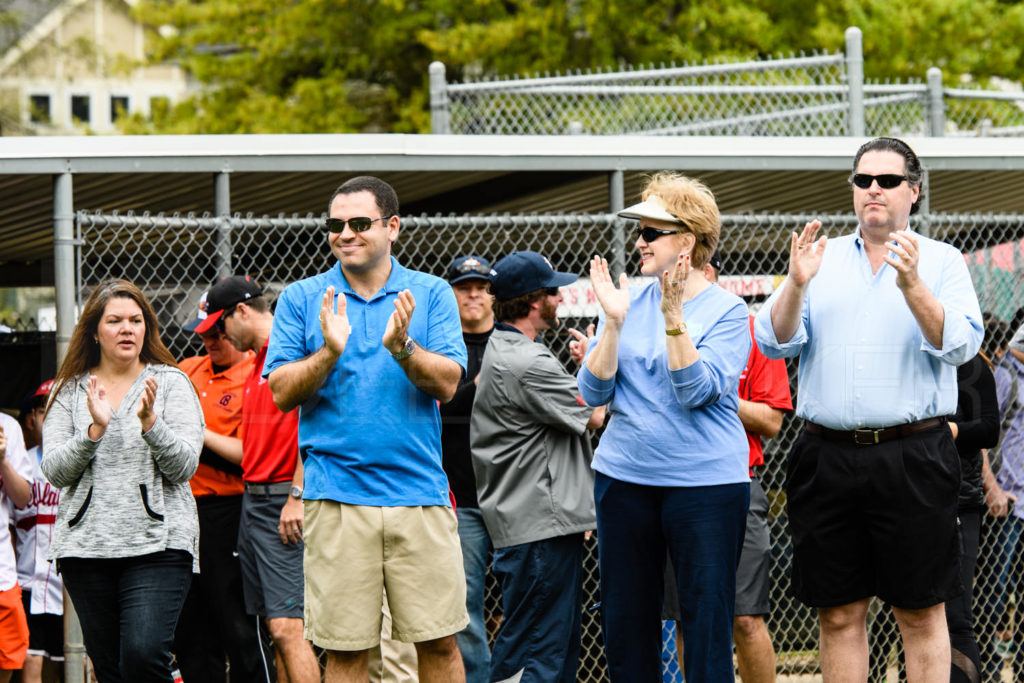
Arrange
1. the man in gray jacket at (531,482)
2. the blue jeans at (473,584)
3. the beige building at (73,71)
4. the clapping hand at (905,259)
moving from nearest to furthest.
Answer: the clapping hand at (905,259) < the man in gray jacket at (531,482) < the blue jeans at (473,584) < the beige building at (73,71)

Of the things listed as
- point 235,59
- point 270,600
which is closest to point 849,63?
point 270,600

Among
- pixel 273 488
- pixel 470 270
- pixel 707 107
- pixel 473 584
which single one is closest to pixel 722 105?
pixel 707 107

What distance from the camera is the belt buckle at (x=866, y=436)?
429cm

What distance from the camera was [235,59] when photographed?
18.8 metres

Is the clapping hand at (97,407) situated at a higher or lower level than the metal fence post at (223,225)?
lower

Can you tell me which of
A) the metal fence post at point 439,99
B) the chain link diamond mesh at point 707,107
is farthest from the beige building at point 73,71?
the metal fence post at point 439,99

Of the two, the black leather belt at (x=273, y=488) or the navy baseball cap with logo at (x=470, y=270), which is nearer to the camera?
the black leather belt at (x=273, y=488)

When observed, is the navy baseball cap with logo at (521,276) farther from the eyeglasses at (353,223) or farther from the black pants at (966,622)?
the black pants at (966,622)

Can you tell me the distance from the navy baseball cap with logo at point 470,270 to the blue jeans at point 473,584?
109 cm

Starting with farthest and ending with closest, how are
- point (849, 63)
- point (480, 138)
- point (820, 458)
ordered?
1. point (849, 63)
2. point (480, 138)
3. point (820, 458)

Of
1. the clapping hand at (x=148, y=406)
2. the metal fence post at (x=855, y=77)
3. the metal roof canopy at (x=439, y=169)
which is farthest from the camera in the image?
the metal fence post at (x=855, y=77)

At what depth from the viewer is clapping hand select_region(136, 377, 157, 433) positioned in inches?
190

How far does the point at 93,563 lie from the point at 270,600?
3.19 ft

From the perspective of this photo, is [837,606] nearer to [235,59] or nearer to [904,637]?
[904,637]
